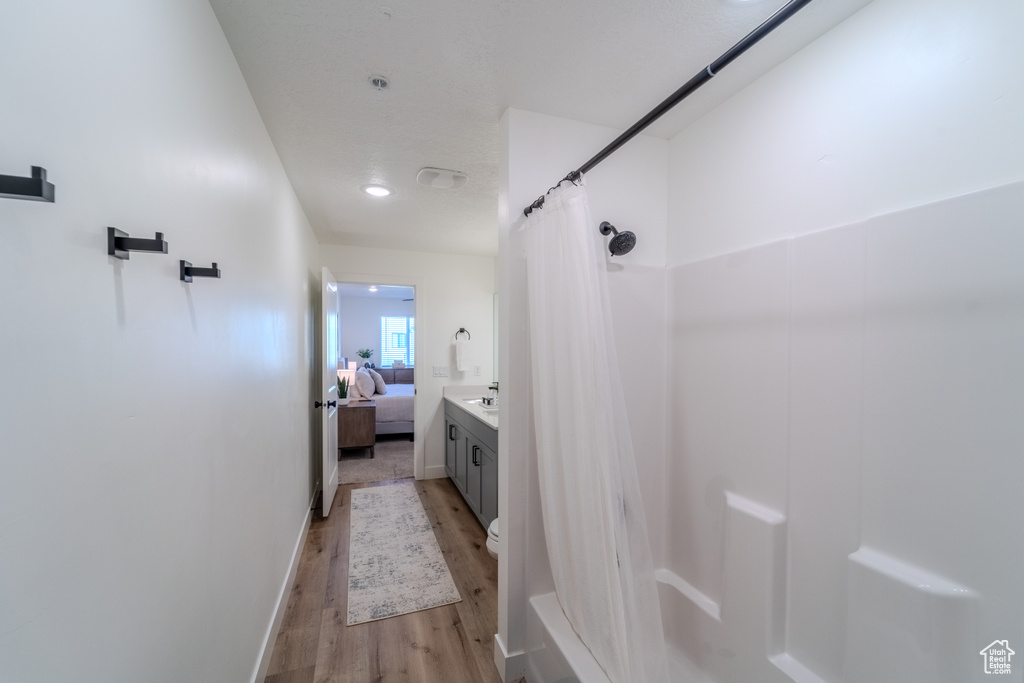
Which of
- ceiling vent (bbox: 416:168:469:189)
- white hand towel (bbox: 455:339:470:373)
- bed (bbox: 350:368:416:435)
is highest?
ceiling vent (bbox: 416:168:469:189)

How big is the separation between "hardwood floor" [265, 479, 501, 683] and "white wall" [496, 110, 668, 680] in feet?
0.84

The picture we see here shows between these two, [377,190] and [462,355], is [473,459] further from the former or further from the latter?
[377,190]

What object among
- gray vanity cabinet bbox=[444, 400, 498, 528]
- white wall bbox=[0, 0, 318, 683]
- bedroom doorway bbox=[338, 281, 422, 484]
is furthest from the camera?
bedroom doorway bbox=[338, 281, 422, 484]

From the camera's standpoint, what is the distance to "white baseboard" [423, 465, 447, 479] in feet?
13.4

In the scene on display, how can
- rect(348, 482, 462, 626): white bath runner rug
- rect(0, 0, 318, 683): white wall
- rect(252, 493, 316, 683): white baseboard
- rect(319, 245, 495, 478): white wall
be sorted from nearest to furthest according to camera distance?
1. rect(0, 0, 318, 683): white wall
2. rect(252, 493, 316, 683): white baseboard
3. rect(348, 482, 462, 626): white bath runner rug
4. rect(319, 245, 495, 478): white wall

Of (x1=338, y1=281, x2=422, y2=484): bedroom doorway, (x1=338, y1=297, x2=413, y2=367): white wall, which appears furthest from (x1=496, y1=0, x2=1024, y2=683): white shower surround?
(x1=338, y1=297, x2=413, y2=367): white wall

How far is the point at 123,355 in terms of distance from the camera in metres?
0.72

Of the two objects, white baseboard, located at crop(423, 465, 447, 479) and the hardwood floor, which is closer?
the hardwood floor

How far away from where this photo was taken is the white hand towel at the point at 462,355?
4.09 metres

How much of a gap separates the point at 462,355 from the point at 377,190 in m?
2.00

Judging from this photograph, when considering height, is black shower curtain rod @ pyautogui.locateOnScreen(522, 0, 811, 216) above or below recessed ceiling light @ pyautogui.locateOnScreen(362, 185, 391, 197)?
below

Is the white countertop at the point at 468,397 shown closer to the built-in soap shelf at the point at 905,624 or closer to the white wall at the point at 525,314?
the white wall at the point at 525,314

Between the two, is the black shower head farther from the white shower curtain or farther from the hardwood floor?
the hardwood floor

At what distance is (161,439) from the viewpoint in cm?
84
